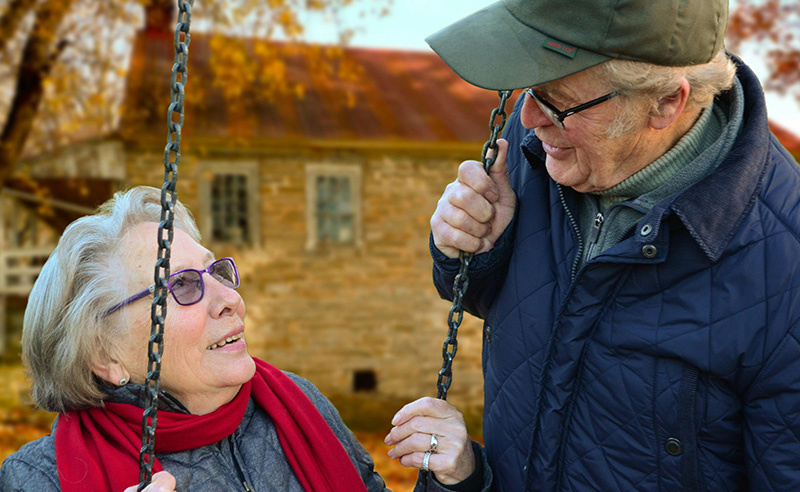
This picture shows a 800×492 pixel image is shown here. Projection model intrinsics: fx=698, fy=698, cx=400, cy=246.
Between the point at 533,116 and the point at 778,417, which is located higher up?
the point at 533,116

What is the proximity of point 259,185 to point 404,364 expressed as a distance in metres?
3.64

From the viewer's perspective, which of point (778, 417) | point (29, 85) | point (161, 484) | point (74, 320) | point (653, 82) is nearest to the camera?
point (778, 417)

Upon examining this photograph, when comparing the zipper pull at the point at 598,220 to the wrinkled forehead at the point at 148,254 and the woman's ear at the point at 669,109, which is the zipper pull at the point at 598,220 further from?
the wrinkled forehead at the point at 148,254

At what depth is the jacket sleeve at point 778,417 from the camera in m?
1.48

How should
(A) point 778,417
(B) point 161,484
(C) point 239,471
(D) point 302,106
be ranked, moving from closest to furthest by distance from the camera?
(A) point 778,417
(B) point 161,484
(C) point 239,471
(D) point 302,106

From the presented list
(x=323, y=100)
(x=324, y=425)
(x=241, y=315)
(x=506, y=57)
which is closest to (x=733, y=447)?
(x=506, y=57)

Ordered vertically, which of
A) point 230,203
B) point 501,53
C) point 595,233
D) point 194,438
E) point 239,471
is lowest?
point 239,471

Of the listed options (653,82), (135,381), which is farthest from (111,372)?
(653,82)

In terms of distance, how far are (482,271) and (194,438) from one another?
3.02 ft

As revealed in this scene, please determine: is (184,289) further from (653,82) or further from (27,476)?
(653,82)

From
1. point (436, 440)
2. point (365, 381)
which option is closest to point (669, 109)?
point (436, 440)

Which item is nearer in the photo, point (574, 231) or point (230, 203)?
point (574, 231)

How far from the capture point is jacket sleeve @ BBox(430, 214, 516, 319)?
1.91 metres

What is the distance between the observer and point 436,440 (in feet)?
6.23
